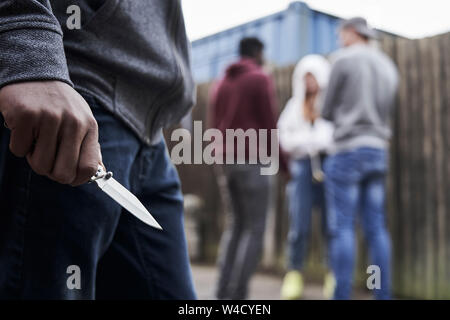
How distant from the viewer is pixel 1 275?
119 centimetres

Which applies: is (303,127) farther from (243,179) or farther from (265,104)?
(243,179)

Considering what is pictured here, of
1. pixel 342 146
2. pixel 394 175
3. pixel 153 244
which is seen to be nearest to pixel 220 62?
pixel 394 175

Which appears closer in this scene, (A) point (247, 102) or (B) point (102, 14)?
(B) point (102, 14)

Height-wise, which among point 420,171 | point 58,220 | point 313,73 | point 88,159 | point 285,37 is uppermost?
point 285,37

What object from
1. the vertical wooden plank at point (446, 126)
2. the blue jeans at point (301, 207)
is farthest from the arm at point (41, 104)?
the vertical wooden plank at point (446, 126)

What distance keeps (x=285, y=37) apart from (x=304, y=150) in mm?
3919

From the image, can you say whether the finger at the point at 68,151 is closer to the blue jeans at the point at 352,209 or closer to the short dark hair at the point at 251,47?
the blue jeans at the point at 352,209

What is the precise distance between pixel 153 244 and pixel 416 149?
11.8 ft

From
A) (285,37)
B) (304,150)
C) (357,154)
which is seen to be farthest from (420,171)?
(285,37)

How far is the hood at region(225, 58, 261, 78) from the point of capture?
3920 mm

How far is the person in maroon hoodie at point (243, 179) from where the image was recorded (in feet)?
12.3

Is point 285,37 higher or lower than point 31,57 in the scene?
higher

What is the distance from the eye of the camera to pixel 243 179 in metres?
3.73

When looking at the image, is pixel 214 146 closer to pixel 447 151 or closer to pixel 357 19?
pixel 357 19
